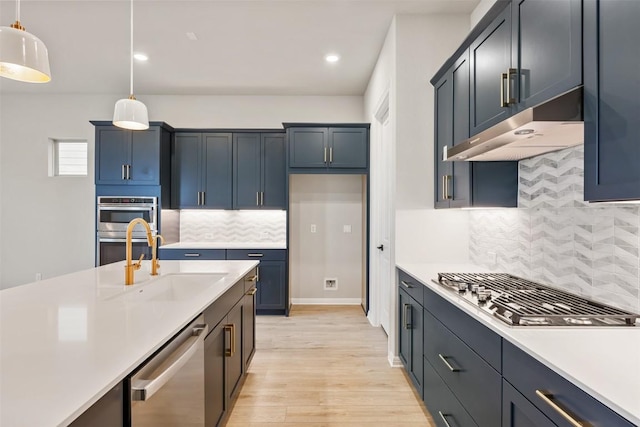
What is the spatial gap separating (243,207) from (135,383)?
3.79 metres

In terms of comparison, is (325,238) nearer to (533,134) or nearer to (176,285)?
(176,285)

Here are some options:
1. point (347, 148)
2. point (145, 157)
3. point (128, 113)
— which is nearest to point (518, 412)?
point (128, 113)

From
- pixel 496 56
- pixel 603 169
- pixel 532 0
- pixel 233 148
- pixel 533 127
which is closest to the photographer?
pixel 603 169

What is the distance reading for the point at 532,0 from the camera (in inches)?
61.3

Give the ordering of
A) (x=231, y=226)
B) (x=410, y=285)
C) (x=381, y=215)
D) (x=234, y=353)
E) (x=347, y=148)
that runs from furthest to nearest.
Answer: (x=231, y=226)
(x=347, y=148)
(x=381, y=215)
(x=410, y=285)
(x=234, y=353)

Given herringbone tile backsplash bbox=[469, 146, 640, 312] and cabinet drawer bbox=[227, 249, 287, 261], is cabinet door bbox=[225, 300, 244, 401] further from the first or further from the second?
cabinet drawer bbox=[227, 249, 287, 261]

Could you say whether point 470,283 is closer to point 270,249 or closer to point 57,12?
point 270,249

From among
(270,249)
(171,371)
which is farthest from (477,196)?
(270,249)

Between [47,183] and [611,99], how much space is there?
6142 mm

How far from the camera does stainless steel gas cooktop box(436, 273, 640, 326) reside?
1256mm

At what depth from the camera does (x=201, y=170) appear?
4668 mm

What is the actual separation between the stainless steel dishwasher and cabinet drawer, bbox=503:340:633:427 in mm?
1141

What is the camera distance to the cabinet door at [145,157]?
4.34m

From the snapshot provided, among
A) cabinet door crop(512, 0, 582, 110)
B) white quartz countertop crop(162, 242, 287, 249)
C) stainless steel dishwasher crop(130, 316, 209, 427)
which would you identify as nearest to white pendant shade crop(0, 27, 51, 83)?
stainless steel dishwasher crop(130, 316, 209, 427)
